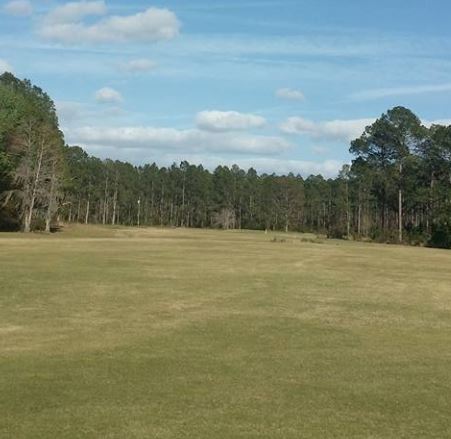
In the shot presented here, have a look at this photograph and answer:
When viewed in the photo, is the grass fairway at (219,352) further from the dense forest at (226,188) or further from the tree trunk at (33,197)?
the dense forest at (226,188)

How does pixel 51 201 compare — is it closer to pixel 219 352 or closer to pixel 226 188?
pixel 219 352

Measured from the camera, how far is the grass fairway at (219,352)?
9500mm

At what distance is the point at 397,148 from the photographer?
102 m

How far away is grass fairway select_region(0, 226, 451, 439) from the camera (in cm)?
950

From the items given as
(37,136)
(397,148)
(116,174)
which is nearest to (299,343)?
(37,136)

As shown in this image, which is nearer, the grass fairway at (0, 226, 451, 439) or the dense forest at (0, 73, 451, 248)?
the grass fairway at (0, 226, 451, 439)

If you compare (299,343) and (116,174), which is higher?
(116,174)

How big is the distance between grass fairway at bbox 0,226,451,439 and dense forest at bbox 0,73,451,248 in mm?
46500

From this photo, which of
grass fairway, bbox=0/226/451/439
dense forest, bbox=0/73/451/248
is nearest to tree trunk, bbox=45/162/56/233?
dense forest, bbox=0/73/451/248

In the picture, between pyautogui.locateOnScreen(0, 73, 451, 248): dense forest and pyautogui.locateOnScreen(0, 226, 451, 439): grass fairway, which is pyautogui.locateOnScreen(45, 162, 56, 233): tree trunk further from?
pyautogui.locateOnScreen(0, 226, 451, 439): grass fairway

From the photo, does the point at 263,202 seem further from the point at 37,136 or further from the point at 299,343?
the point at 299,343

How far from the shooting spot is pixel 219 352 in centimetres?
1485

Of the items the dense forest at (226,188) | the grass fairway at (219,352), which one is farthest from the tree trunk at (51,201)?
the grass fairway at (219,352)

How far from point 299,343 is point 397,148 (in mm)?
90096
